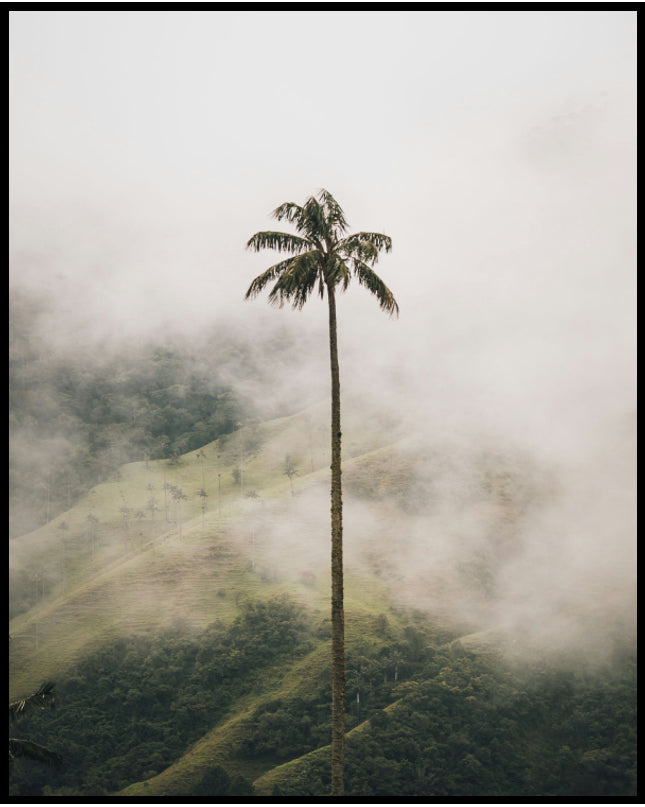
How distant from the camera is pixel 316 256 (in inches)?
672

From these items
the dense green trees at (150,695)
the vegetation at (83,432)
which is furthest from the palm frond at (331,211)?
the vegetation at (83,432)

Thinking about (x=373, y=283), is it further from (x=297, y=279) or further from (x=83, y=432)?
(x=83, y=432)

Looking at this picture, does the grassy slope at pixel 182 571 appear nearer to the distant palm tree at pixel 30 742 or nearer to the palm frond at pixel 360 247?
the distant palm tree at pixel 30 742

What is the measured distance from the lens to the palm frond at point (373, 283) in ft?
56.5

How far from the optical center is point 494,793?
5288 centimetres

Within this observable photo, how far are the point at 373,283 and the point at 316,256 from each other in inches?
74.9

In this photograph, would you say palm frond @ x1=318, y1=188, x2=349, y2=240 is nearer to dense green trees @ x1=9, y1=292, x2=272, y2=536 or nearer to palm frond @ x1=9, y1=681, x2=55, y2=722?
palm frond @ x1=9, y1=681, x2=55, y2=722

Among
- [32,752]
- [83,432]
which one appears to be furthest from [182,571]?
[83,432]

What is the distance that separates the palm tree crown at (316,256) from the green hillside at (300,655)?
157ft

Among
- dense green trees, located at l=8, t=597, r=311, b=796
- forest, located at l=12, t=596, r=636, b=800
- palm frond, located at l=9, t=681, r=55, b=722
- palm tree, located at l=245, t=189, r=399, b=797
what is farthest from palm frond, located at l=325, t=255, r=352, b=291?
dense green trees, located at l=8, t=597, r=311, b=796

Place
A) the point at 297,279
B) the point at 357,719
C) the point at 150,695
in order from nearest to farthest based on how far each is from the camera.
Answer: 1. the point at 297,279
2. the point at 357,719
3. the point at 150,695

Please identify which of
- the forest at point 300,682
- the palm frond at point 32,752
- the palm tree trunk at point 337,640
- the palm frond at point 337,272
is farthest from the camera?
the forest at point 300,682

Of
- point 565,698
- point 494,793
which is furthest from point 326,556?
point 494,793

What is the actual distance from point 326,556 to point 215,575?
18865mm
